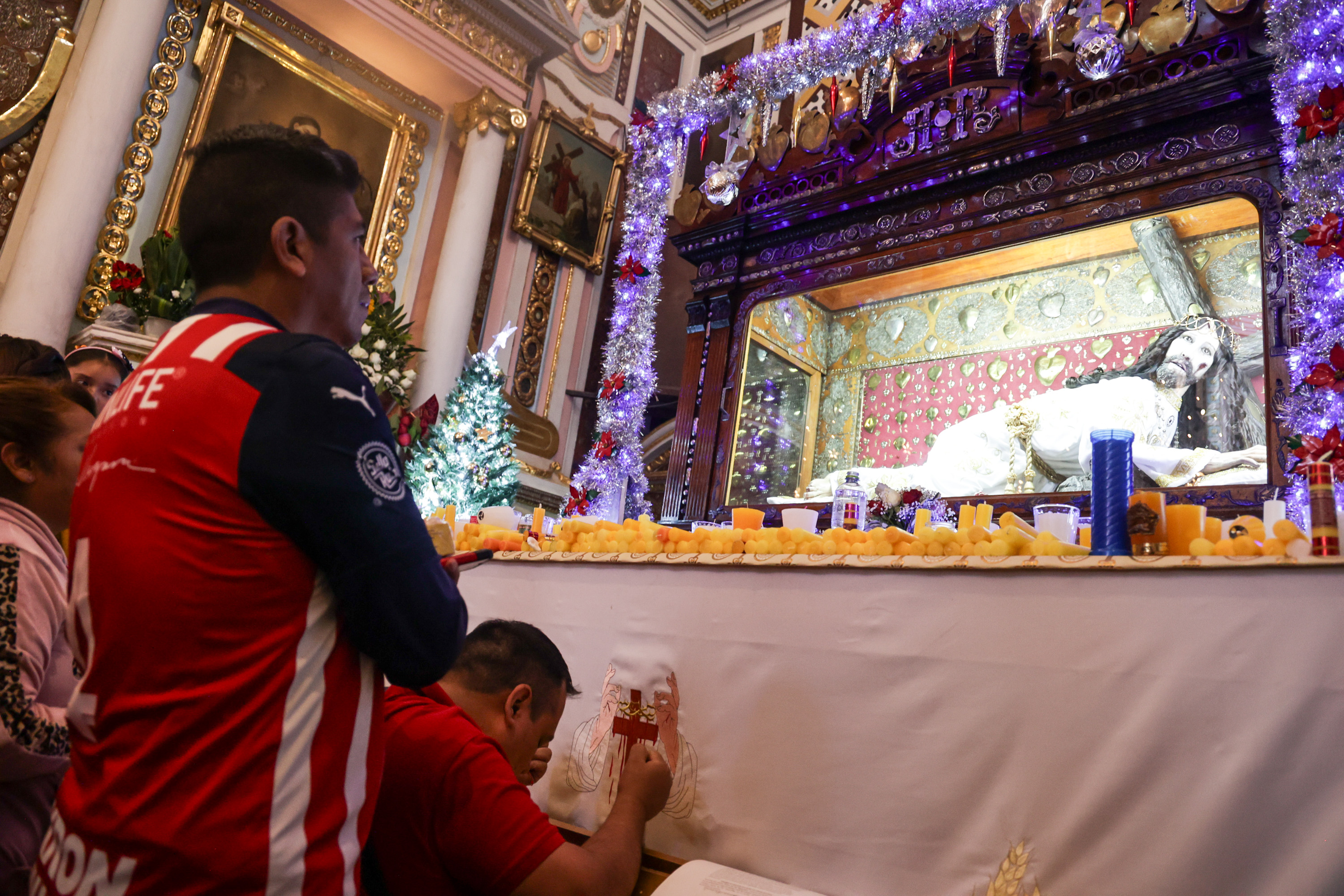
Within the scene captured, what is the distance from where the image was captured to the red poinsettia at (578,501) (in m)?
6.30

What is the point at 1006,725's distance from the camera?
5.63 ft

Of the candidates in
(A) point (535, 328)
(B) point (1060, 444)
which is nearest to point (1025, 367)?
(B) point (1060, 444)

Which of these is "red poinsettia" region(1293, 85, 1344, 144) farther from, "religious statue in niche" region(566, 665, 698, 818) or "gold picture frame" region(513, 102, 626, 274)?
"gold picture frame" region(513, 102, 626, 274)

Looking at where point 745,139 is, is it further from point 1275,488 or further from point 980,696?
point 980,696

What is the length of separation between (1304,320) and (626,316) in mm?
4492

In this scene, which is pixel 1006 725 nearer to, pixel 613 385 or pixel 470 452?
pixel 470 452

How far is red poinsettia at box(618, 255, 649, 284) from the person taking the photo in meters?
6.93

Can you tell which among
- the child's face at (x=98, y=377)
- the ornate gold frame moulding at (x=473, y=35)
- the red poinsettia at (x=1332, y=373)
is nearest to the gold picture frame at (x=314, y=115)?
the ornate gold frame moulding at (x=473, y=35)

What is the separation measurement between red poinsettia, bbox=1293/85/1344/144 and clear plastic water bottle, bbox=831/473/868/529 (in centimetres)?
226

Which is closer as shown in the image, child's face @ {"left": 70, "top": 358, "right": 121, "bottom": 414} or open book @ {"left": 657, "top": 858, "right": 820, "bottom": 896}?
open book @ {"left": 657, "top": 858, "right": 820, "bottom": 896}

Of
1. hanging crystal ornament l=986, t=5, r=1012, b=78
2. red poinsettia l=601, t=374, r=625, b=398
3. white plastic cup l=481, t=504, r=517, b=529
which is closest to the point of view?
white plastic cup l=481, t=504, r=517, b=529

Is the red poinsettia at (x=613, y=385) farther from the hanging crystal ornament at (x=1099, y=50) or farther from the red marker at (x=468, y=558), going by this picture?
the red marker at (x=468, y=558)

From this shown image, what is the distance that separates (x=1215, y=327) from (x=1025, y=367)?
3.61 ft

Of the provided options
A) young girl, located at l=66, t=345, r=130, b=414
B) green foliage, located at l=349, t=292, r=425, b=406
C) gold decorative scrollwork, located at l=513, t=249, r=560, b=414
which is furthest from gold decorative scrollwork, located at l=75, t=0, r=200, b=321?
gold decorative scrollwork, located at l=513, t=249, r=560, b=414
